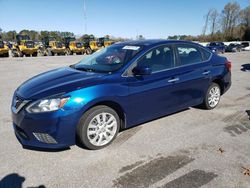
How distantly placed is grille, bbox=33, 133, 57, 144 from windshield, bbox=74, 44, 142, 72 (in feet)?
4.56

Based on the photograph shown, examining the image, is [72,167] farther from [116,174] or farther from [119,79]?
[119,79]

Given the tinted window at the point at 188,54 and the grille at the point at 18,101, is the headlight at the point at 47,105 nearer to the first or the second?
the grille at the point at 18,101

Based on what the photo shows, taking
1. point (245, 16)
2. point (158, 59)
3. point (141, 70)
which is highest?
point (245, 16)

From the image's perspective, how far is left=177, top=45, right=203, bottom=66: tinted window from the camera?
484 centimetres

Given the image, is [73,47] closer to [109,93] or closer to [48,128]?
[109,93]

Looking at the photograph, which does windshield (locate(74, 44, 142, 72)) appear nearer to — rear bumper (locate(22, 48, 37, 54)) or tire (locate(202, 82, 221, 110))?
tire (locate(202, 82, 221, 110))

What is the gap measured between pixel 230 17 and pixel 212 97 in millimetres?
78950

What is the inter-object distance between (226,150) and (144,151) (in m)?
1.25

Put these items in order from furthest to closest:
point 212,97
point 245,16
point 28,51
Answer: point 245,16
point 28,51
point 212,97

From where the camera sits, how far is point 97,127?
3725 millimetres

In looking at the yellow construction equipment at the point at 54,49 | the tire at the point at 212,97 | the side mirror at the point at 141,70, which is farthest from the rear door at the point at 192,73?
the yellow construction equipment at the point at 54,49

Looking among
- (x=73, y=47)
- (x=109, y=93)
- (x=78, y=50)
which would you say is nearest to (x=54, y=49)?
(x=73, y=47)

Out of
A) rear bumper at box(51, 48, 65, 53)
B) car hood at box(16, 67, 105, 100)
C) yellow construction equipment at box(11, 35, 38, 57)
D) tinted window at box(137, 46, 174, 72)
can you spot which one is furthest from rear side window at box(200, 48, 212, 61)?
rear bumper at box(51, 48, 65, 53)

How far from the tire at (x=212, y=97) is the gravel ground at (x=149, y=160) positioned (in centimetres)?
70
